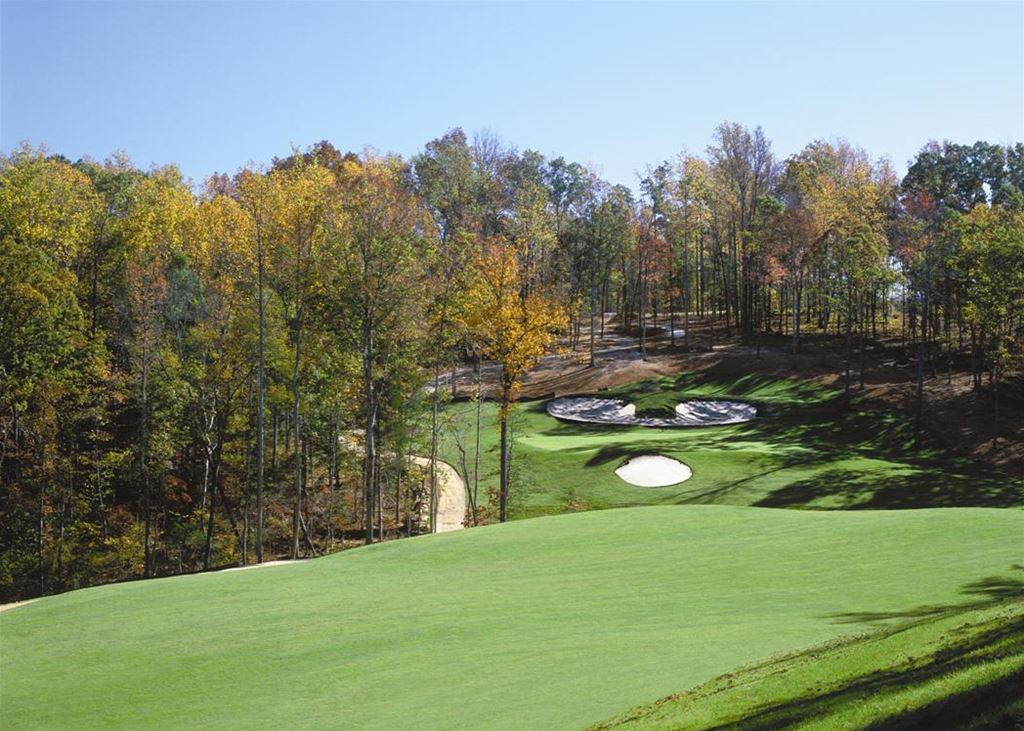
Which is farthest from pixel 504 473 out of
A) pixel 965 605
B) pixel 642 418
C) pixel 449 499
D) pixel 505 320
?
pixel 965 605

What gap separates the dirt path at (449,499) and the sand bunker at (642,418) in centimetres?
1069

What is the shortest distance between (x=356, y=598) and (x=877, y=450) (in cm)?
4016

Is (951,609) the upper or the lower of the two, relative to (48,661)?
upper

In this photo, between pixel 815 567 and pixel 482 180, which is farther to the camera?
pixel 482 180

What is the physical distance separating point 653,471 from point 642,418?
13.4 meters

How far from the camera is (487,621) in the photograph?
59.7ft

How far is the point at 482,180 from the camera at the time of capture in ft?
297

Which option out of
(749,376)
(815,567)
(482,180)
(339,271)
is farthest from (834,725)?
(482,180)

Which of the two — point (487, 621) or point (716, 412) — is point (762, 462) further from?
point (487, 621)

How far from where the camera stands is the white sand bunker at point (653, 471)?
4612 centimetres

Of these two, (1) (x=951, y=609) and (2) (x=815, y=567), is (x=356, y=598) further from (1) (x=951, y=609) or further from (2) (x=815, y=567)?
(1) (x=951, y=609)

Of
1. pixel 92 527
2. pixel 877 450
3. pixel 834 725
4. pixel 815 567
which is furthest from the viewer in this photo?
pixel 877 450

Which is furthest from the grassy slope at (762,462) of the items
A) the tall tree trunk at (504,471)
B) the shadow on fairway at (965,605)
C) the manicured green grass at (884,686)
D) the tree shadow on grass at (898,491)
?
the manicured green grass at (884,686)

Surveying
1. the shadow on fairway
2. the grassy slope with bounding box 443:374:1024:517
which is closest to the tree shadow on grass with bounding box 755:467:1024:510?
the grassy slope with bounding box 443:374:1024:517
